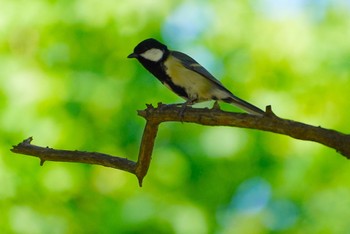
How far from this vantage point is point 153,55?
10.7ft

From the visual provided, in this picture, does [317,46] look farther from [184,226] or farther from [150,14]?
[184,226]

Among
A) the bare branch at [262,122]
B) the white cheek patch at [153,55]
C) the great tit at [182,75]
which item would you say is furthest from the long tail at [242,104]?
the bare branch at [262,122]

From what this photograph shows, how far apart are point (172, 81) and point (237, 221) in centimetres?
102

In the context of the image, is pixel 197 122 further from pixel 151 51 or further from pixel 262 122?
pixel 151 51

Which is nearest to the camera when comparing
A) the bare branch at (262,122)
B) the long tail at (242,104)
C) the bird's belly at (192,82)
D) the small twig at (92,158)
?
the bare branch at (262,122)

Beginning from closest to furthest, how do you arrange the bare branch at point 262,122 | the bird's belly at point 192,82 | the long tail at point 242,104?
the bare branch at point 262,122
the long tail at point 242,104
the bird's belly at point 192,82

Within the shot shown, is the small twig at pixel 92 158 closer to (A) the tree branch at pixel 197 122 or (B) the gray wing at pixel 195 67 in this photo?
(A) the tree branch at pixel 197 122

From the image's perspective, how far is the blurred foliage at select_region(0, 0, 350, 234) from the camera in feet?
12.6

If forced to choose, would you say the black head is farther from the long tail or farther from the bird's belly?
the long tail

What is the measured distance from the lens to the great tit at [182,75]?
10.5ft

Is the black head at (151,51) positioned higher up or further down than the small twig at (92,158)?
higher up

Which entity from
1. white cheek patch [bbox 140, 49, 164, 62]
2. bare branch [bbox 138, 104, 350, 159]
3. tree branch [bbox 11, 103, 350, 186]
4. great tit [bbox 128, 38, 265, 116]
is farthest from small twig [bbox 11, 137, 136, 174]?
white cheek patch [bbox 140, 49, 164, 62]

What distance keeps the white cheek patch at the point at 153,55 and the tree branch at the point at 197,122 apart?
1.90ft

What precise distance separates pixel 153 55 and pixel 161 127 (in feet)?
2.41
